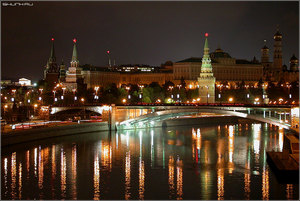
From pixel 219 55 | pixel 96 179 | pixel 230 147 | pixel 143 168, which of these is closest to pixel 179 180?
pixel 143 168

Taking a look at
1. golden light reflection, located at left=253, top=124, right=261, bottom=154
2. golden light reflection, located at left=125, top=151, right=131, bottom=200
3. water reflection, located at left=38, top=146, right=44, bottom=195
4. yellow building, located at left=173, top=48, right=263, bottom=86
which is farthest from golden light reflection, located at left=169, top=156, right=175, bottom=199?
yellow building, located at left=173, top=48, right=263, bottom=86

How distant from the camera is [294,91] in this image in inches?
4060

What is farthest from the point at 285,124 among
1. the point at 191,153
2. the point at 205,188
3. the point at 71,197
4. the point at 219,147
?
the point at 71,197

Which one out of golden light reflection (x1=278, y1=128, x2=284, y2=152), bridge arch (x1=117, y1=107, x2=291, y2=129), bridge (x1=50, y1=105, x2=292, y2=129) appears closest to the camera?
golden light reflection (x1=278, y1=128, x2=284, y2=152)

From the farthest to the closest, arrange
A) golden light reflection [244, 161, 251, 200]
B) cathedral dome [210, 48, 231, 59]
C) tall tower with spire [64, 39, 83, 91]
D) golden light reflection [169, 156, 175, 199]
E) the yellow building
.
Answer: cathedral dome [210, 48, 231, 59], the yellow building, tall tower with spire [64, 39, 83, 91], golden light reflection [169, 156, 175, 199], golden light reflection [244, 161, 251, 200]

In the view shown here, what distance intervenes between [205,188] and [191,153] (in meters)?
12.2

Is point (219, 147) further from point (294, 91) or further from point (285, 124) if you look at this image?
point (294, 91)

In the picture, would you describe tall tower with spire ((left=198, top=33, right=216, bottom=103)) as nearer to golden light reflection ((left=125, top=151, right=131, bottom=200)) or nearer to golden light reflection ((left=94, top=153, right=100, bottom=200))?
golden light reflection ((left=125, top=151, right=131, bottom=200))

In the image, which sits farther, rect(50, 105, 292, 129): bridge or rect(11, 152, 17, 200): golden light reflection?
rect(50, 105, 292, 129): bridge

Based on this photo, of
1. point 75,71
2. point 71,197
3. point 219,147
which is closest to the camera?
point 71,197

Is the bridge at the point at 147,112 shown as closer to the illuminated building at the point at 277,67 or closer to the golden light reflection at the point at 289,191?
the golden light reflection at the point at 289,191

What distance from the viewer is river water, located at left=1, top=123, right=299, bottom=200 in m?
30.1

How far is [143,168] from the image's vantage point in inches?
1441

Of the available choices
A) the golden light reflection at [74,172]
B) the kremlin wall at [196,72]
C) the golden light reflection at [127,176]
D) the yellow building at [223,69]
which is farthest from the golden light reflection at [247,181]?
the yellow building at [223,69]
